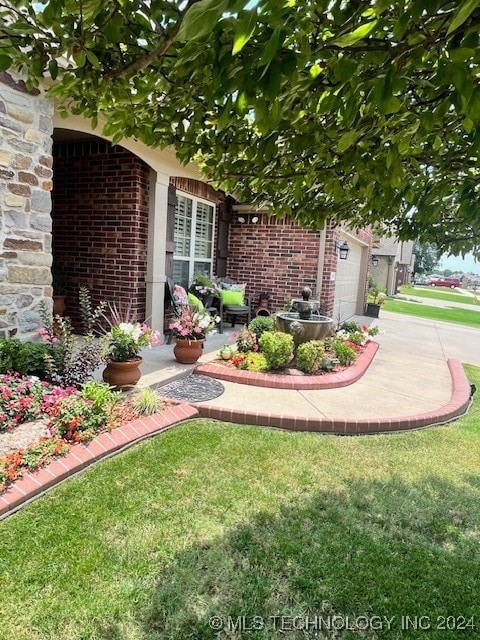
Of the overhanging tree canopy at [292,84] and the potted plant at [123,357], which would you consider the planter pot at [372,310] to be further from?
the overhanging tree canopy at [292,84]

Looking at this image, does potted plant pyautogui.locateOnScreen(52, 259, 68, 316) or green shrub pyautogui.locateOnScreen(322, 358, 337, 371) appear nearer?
green shrub pyautogui.locateOnScreen(322, 358, 337, 371)

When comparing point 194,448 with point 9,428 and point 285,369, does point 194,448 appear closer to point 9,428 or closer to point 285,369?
point 9,428

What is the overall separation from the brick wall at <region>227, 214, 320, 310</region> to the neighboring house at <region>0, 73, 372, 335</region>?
0.07ft

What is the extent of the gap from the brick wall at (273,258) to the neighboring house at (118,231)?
2cm

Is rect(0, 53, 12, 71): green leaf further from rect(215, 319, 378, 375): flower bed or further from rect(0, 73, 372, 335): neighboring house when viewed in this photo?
rect(215, 319, 378, 375): flower bed

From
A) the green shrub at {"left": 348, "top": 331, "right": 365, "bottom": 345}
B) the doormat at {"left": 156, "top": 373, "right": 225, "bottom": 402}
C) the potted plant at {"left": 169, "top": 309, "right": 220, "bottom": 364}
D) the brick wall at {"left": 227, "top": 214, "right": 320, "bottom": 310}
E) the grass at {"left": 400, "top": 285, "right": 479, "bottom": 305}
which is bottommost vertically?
the grass at {"left": 400, "top": 285, "right": 479, "bottom": 305}

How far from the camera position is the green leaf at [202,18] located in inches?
29.4

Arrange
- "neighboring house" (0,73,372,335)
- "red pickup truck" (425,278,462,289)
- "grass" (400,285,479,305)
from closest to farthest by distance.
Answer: "neighboring house" (0,73,372,335) < "grass" (400,285,479,305) < "red pickup truck" (425,278,462,289)

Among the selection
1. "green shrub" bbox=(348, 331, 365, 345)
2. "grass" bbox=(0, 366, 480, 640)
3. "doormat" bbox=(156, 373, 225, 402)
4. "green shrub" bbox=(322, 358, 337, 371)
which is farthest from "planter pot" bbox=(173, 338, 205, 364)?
"green shrub" bbox=(348, 331, 365, 345)

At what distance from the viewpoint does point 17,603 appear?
69.1 inches

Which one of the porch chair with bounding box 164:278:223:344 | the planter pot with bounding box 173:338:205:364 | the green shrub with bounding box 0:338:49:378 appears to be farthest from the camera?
the porch chair with bounding box 164:278:223:344

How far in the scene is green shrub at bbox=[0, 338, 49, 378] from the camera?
3.41 m

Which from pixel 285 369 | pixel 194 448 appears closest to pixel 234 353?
pixel 285 369

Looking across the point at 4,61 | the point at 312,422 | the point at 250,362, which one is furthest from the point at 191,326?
the point at 4,61
